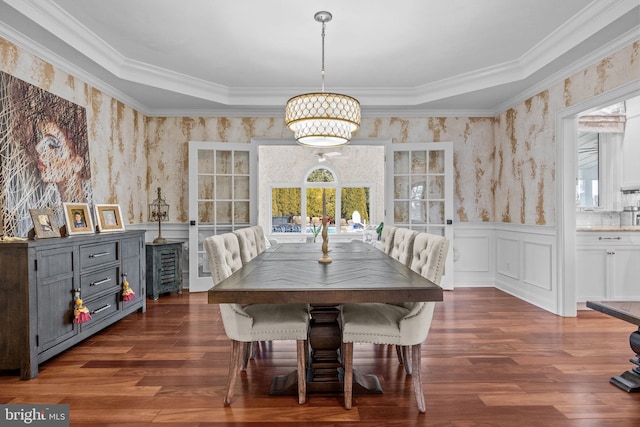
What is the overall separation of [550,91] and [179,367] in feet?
14.7

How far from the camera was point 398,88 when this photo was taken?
186 inches

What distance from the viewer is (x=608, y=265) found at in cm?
402

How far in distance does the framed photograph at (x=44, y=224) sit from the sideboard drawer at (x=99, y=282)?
1.35ft

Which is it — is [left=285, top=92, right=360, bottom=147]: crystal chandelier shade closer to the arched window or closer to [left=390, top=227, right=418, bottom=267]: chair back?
[left=390, top=227, right=418, bottom=267]: chair back

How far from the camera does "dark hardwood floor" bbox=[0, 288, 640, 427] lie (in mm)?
1935

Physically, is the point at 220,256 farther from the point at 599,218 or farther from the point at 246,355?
the point at 599,218

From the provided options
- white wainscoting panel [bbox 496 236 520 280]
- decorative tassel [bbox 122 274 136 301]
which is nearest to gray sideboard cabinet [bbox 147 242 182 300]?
decorative tassel [bbox 122 274 136 301]

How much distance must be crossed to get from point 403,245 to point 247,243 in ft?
4.03

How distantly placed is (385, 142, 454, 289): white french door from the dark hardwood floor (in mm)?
1893

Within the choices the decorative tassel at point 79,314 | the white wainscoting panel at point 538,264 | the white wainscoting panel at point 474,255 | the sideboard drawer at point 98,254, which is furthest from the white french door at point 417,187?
the decorative tassel at point 79,314

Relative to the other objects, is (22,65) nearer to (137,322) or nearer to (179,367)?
(137,322)

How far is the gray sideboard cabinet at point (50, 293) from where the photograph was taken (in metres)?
2.37

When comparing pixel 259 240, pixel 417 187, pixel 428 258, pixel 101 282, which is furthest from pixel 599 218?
pixel 101 282

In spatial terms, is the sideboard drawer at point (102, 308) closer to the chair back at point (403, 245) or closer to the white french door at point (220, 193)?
the white french door at point (220, 193)
